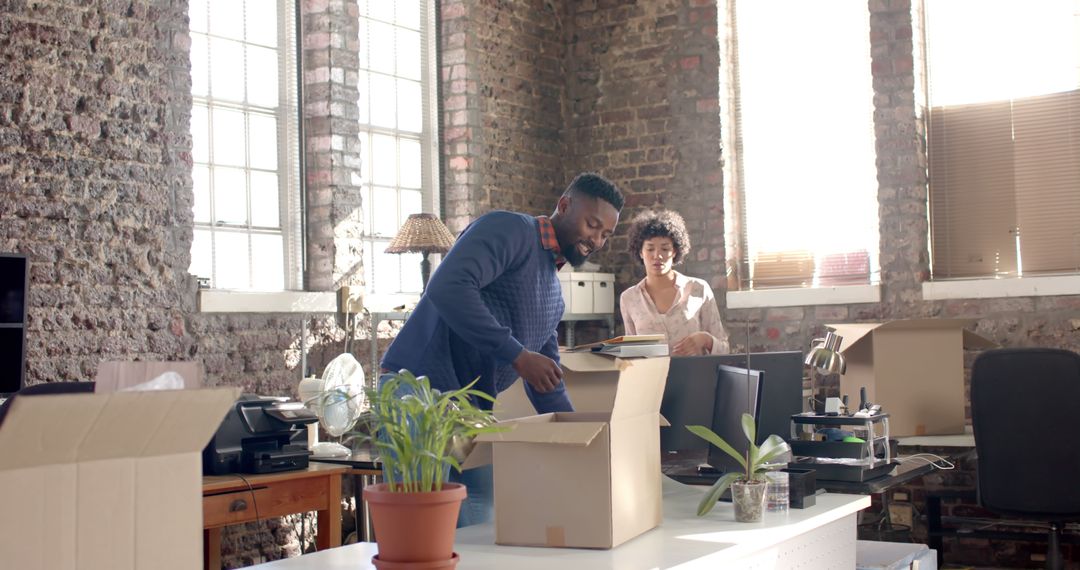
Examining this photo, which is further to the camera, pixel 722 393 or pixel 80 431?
pixel 722 393

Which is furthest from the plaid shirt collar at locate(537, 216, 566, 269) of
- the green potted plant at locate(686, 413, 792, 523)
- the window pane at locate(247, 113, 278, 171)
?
the window pane at locate(247, 113, 278, 171)

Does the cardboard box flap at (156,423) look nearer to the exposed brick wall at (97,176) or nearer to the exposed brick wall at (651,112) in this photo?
the exposed brick wall at (97,176)

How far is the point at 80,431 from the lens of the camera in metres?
1.21

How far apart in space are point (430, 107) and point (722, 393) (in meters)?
4.28

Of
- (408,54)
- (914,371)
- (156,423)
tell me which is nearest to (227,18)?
(408,54)

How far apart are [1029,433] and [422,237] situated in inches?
118

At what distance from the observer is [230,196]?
18.9 feet

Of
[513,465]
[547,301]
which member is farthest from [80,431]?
[547,301]

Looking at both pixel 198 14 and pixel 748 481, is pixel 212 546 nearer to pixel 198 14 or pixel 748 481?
pixel 198 14

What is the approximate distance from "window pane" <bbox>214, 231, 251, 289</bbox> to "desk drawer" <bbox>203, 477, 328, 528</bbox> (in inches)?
64.5

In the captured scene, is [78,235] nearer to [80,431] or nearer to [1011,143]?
[80,431]

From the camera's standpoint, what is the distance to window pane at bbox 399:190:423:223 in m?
6.76

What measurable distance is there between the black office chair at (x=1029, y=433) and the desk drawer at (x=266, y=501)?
2.61 m

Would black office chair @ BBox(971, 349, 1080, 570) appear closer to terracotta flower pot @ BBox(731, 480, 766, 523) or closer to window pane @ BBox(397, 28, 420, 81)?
terracotta flower pot @ BBox(731, 480, 766, 523)
